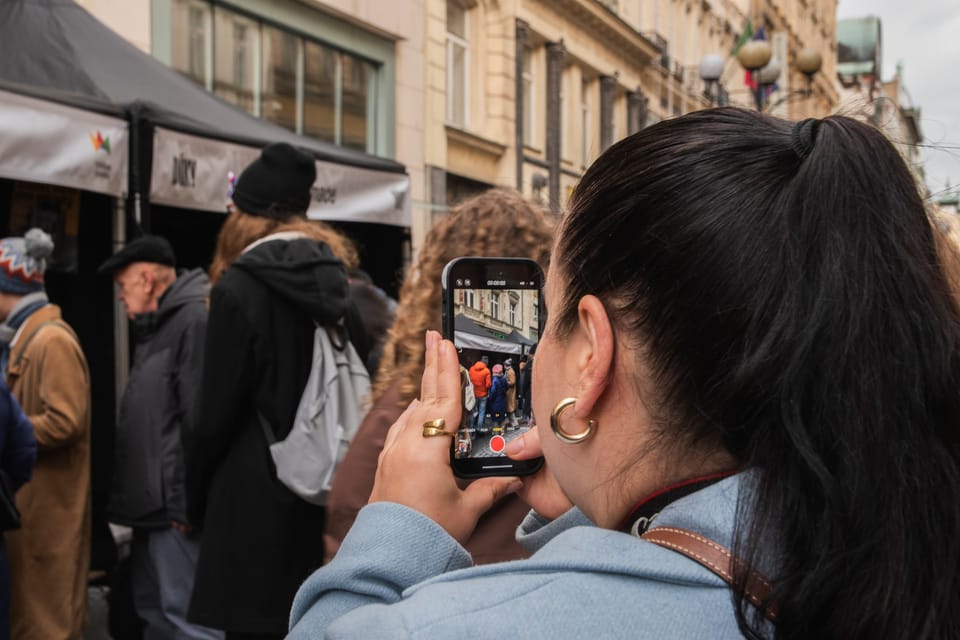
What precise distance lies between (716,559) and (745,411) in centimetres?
14

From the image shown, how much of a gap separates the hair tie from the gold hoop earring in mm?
340

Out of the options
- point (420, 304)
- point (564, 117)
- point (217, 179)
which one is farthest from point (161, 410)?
point (564, 117)

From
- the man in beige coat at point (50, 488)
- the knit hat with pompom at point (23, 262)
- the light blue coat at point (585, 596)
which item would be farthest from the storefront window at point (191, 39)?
the light blue coat at point (585, 596)

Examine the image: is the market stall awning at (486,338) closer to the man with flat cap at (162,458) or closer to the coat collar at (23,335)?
the man with flat cap at (162,458)

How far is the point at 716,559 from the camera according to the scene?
2.89 feet

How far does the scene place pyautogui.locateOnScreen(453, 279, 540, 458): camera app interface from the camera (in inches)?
53.2

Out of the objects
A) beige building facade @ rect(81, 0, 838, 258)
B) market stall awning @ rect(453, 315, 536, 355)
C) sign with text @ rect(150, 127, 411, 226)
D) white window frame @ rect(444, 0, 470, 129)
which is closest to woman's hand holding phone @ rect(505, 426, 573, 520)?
market stall awning @ rect(453, 315, 536, 355)

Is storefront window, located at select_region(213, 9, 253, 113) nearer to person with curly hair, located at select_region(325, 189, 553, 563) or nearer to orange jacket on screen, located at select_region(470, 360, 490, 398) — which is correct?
person with curly hair, located at select_region(325, 189, 553, 563)

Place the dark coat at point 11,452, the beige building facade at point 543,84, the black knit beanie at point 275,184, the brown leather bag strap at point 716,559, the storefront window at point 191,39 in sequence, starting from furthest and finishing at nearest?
the beige building facade at point 543,84 < the storefront window at point 191,39 < the dark coat at point 11,452 < the black knit beanie at point 275,184 < the brown leather bag strap at point 716,559

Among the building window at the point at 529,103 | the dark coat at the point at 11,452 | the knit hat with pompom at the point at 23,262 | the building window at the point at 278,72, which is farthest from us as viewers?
the building window at the point at 529,103

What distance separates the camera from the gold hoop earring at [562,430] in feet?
3.43

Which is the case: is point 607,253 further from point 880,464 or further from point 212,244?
point 212,244

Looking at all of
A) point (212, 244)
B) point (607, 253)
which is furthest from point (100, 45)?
point (607, 253)

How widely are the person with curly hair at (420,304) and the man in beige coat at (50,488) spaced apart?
7.54 ft
